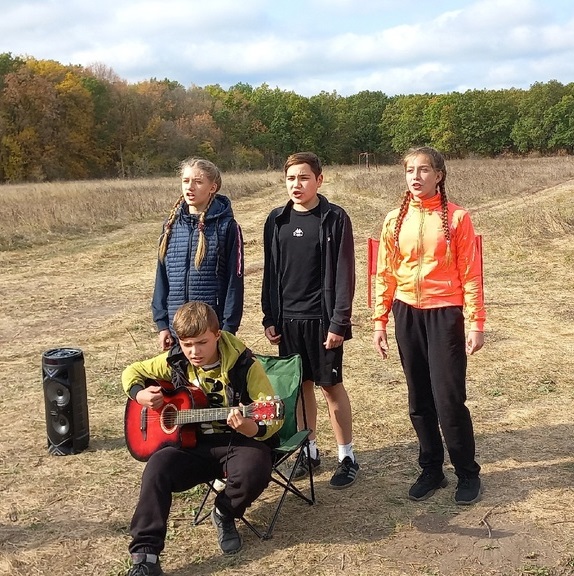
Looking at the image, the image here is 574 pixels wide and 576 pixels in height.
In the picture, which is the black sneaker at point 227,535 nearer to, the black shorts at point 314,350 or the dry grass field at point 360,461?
the dry grass field at point 360,461

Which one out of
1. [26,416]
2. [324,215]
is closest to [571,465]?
[324,215]

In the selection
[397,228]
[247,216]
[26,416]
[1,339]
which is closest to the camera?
[397,228]

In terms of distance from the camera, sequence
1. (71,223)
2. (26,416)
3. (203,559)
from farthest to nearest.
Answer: (71,223) < (26,416) < (203,559)

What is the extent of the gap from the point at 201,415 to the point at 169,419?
0.63 ft

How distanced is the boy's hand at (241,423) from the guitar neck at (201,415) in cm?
4

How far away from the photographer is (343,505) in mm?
3912

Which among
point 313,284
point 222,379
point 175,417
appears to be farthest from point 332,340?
point 175,417

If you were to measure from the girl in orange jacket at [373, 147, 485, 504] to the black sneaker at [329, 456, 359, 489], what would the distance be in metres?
0.57

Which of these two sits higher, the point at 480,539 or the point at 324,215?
the point at 324,215

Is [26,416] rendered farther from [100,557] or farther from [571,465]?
[571,465]

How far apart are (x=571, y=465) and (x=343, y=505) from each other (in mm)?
1503

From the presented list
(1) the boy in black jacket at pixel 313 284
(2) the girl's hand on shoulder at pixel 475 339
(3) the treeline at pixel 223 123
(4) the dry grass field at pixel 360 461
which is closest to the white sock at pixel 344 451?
(1) the boy in black jacket at pixel 313 284

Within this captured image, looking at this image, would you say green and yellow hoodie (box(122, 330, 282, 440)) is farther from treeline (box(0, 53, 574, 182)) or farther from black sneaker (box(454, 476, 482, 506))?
treeline (box(0, 53, 574, 182))

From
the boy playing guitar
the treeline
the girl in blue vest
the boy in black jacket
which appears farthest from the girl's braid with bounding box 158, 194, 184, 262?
the treeline
